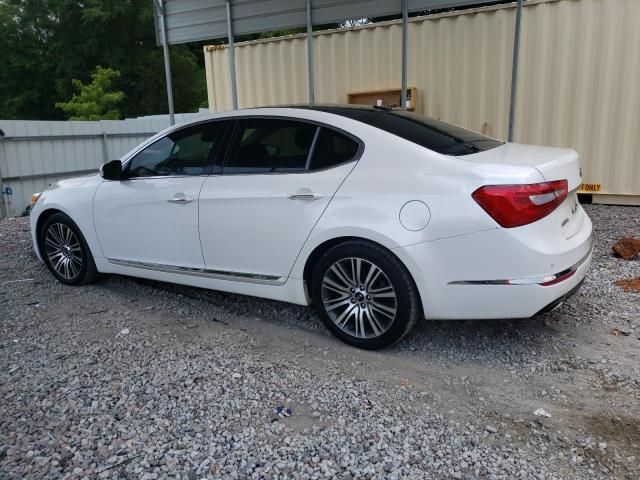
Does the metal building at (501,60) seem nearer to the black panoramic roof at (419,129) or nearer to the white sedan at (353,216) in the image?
the black panoramic roof at (419,129)

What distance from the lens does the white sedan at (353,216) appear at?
3189mm

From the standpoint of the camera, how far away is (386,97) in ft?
29.7

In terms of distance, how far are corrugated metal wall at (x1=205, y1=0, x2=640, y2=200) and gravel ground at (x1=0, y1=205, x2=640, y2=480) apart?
3.89 m

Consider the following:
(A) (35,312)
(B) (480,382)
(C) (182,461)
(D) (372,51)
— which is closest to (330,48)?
(D) (372,51)

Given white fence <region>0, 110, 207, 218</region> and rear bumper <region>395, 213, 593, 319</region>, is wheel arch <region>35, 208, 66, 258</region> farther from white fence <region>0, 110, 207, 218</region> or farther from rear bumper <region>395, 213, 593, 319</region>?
white fence <region>0, 110, 207, 218</region>

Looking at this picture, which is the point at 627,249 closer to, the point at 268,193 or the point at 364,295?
the point at 364,295

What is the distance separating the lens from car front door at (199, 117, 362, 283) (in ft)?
12.2

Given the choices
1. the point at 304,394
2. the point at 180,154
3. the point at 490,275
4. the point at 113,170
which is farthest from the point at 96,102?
the point at 490,275

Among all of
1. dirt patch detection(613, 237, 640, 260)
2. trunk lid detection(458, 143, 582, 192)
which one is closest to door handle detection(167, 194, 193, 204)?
trunk lid detection(458, 143, 582, 192)

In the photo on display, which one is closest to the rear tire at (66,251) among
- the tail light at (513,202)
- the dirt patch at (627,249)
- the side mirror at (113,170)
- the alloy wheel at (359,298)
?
the side mirror at (113,170)

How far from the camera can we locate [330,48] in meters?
9.16

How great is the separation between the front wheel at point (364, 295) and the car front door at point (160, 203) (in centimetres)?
112

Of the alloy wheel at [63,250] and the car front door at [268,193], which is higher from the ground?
the car front door at [268,193]

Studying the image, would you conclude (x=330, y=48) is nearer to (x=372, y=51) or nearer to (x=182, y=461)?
(x=372, y=51)
